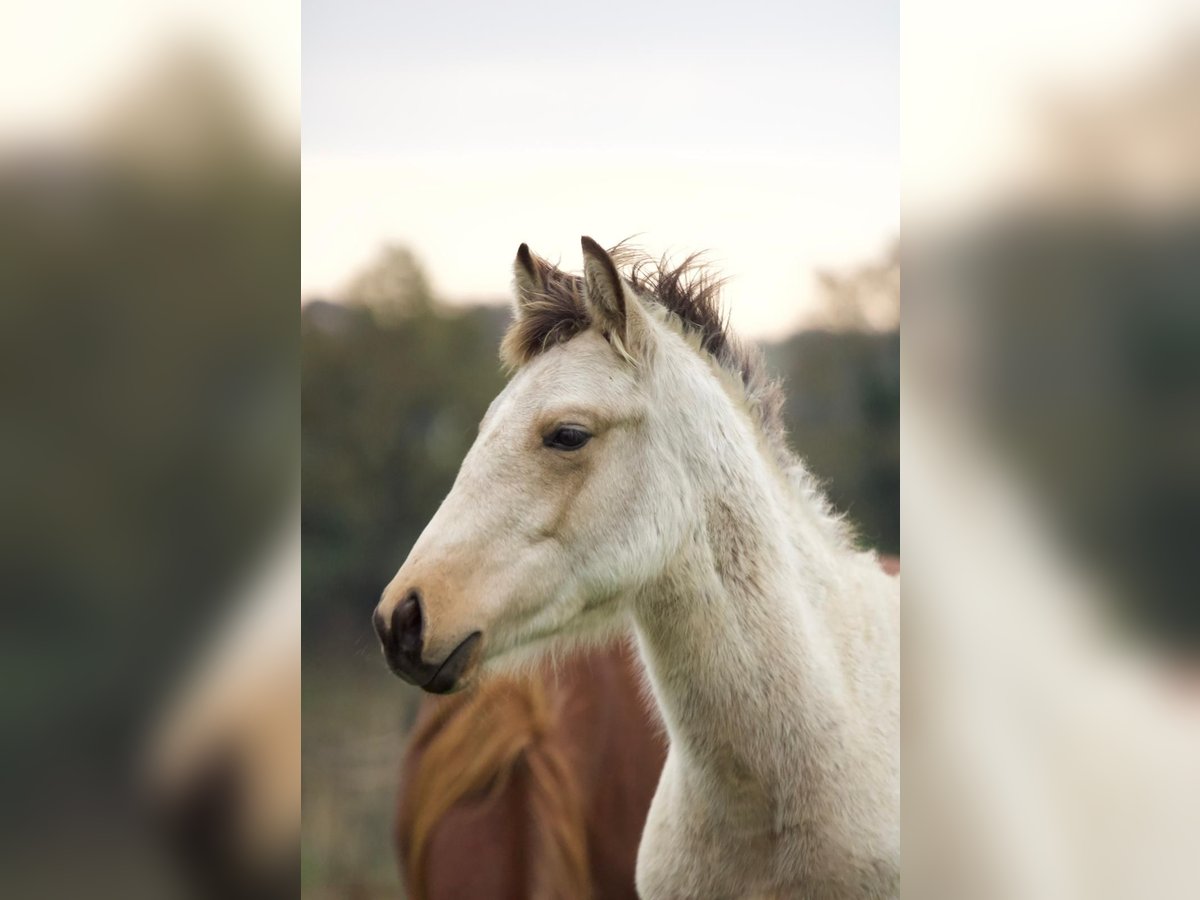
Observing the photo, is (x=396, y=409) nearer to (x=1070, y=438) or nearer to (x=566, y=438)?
(x=566, y=438)

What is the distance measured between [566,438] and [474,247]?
1.37 ft

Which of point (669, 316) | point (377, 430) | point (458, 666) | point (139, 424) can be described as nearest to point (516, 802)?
point (458, 666)

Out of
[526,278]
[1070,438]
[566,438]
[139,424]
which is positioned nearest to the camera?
[139,424]

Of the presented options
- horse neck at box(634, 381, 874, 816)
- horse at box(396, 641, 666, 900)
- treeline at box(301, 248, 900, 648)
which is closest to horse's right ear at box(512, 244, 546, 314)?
treeline at box(301, 248, 900, 648)

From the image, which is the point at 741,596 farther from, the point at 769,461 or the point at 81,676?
the point at 81,676

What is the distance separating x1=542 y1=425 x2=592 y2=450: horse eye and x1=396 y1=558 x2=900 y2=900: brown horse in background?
47cm

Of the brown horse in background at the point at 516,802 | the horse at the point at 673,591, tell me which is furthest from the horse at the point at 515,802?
the horse at the point at 673,591

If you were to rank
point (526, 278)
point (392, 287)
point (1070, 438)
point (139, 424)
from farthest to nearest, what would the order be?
1. point (392, 287)
2. point (526, 278)
3. point (1070, 438)
4. point (139, 424)

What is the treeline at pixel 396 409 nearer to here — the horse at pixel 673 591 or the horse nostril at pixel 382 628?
the horse at pixel 673 591

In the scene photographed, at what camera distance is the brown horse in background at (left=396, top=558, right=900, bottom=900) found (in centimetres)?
152

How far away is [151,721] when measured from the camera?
2.64ft

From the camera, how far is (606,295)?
1257 millimetres

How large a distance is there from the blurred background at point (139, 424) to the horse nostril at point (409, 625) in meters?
0.27

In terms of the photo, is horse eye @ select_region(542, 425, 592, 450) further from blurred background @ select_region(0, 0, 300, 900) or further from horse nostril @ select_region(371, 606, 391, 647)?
blurred background @ select_region(0, 0, 300, 900)
